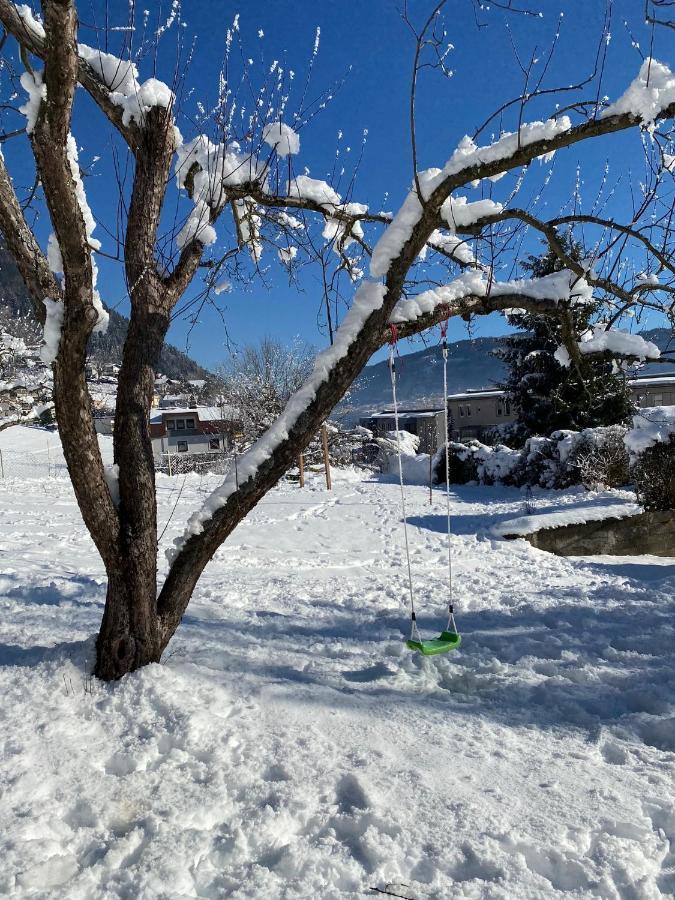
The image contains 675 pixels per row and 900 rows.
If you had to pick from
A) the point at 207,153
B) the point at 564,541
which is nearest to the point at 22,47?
the point at 207,153

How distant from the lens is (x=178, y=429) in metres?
51.0

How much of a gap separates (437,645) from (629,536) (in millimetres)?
8271

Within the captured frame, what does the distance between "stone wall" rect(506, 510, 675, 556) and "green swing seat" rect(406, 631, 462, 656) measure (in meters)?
7.14

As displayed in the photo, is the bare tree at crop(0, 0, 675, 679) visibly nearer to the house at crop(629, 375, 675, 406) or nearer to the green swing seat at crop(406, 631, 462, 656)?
the green swing seat at crop(406, 631, 462, 656)

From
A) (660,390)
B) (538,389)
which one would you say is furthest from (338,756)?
(660,390)

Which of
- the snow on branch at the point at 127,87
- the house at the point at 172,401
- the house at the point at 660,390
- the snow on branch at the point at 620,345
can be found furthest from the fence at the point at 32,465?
the house at the point at 660,390

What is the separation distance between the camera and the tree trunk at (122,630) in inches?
119

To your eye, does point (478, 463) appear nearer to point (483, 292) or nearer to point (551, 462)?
point (551, 462)

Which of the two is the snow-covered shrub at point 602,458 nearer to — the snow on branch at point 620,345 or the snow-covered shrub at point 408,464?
the snow-covered shrub at point 408,464

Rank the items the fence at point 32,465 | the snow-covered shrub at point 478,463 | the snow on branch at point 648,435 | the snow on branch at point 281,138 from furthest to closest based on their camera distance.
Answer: the fence at point 32,465
the snow-covered shrub at point 478,463
the snow on branch at point 648,435
the snow on branch at point 281,138

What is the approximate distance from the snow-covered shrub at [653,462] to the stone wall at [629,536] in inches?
17.6

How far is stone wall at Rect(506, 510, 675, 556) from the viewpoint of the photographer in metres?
10.1

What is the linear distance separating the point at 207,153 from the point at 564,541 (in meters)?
8.92

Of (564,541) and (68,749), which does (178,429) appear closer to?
(564,541)
